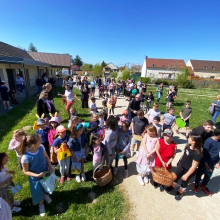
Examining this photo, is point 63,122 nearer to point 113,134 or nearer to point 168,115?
point 113,134

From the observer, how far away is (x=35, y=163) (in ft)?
8.26

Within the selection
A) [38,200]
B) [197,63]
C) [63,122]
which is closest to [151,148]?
[38,200]

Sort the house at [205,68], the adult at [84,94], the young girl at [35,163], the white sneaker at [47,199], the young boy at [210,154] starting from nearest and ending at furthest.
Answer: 1. the young girl at [35,163]
2. the white sneaker at [47,199]
3. the young boy at [210,154]
4. the adult at [84,94]
5. the house at [205,68]

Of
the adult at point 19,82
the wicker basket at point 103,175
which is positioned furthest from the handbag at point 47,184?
the adult at point 19,82

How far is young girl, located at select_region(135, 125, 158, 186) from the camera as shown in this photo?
3441mm

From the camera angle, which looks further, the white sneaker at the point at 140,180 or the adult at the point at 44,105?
the adult at the point at 44,105

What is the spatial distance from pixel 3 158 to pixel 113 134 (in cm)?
231

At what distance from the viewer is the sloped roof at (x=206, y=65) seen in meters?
55.5

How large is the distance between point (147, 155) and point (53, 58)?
29551 millimetres

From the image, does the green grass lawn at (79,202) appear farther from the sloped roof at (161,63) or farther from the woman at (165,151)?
the sloped roof at (161,63)

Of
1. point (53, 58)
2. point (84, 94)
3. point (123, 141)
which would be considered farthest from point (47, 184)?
point (53, 58)

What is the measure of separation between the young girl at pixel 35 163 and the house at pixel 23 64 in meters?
9.51

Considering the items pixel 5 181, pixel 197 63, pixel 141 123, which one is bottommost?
pixel 5 181

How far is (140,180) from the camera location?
3.62 meters
